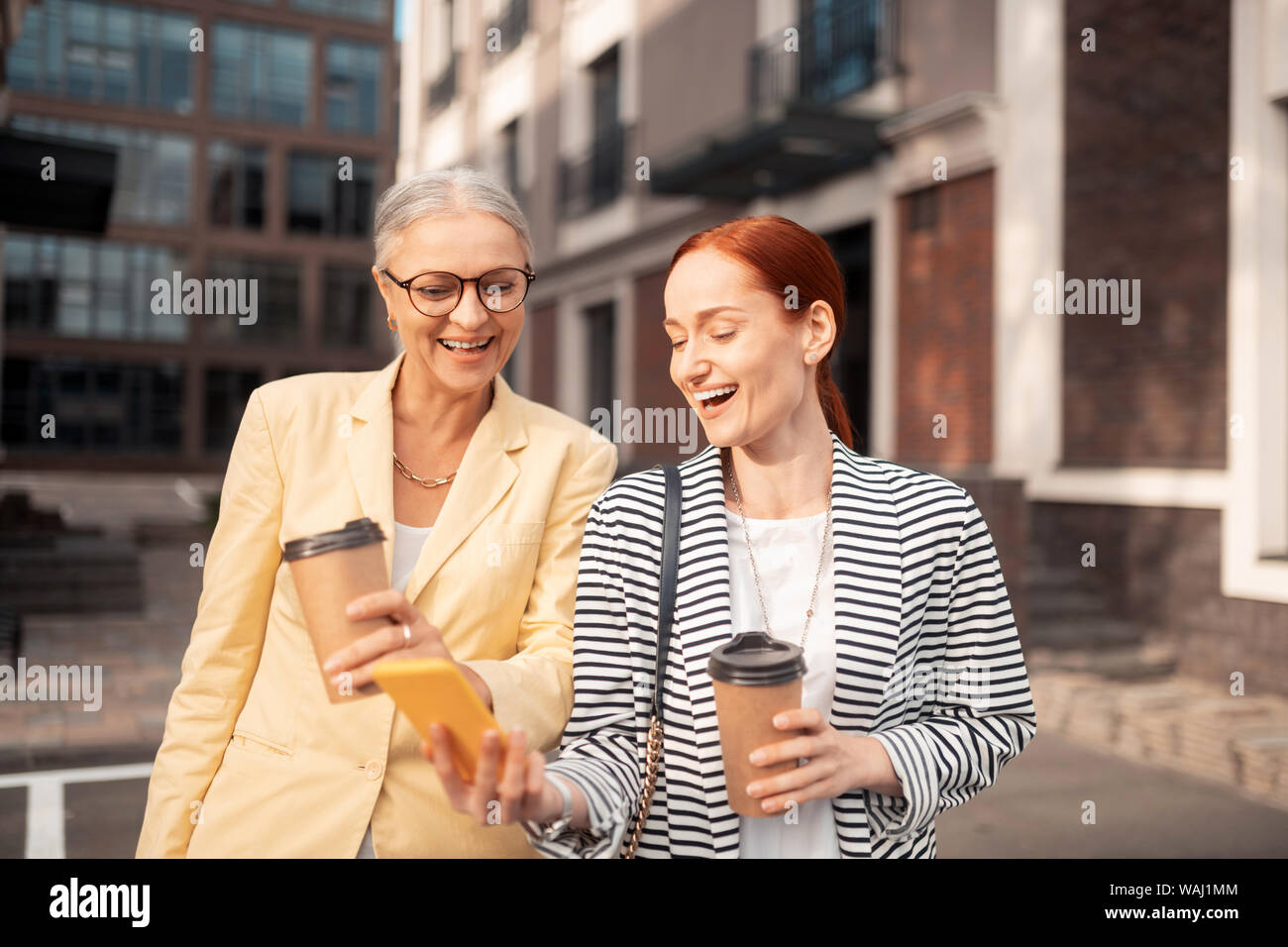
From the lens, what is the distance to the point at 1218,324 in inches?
316

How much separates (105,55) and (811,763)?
142 feet

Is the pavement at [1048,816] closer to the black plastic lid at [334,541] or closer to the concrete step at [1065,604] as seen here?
the concrete step at [1065,604]

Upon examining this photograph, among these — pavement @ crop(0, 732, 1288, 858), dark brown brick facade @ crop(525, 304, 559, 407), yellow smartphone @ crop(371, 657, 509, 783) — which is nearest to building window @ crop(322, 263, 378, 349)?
dark brown brick facade @ crop(525, 304, 559, 407)

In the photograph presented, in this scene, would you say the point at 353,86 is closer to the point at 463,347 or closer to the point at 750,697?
the point at 463,347

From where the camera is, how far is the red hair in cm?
155

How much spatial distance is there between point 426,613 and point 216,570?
1.31 ft

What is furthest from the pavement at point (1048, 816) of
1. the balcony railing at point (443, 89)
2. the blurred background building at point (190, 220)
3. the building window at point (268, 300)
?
the building window at point (268, 300)

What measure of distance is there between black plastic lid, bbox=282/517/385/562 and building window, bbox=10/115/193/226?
134ft

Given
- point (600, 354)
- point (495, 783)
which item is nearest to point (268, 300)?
point (600, 354)

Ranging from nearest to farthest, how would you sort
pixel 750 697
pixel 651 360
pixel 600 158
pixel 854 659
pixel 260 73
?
1. pixel 750 697
2. pixel 854 659
3. pixel 651 360
4. pixel 600 158
5. pixel 260 73

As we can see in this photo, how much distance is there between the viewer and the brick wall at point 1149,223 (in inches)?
319

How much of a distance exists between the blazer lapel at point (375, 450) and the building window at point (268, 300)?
39.4 metres

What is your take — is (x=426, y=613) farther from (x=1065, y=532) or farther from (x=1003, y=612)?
(x=1065, y=532)

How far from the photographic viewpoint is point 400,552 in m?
1.76
